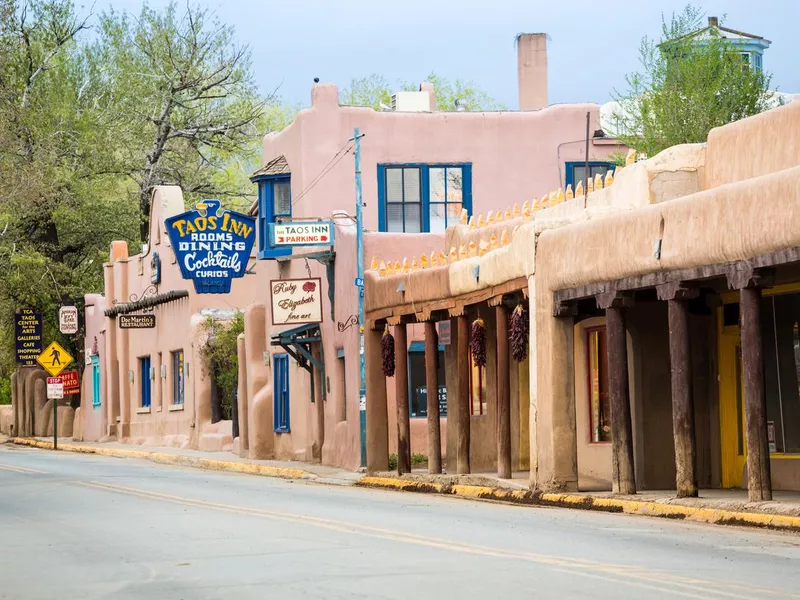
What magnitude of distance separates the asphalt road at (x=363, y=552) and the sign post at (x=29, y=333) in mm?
33898

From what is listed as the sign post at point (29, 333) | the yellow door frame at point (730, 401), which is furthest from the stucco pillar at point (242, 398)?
the yellow door frame at point (730, 401)

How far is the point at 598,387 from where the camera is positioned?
926 inches

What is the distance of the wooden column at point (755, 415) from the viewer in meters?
17.3

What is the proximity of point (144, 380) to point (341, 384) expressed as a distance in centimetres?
1901

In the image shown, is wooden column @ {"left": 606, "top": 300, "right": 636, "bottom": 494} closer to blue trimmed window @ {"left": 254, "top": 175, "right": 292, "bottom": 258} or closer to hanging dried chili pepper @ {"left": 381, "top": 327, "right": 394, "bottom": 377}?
hanging dried chili pepper @ {"left": 381, "top": 327, "right": 394, "bottom": 377}

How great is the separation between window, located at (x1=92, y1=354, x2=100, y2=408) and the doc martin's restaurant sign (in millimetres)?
18330

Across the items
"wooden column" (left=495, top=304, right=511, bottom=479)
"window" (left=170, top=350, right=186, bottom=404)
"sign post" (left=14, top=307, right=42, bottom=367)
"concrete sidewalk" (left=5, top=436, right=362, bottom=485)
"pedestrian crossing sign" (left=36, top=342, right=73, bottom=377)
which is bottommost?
"concrete sidewalk" (left=5, top=436, right=362, bottom=485)

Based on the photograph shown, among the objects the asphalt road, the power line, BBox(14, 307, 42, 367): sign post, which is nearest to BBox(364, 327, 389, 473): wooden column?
the asphalt road

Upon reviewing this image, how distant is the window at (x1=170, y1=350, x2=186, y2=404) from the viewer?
46.1 meters

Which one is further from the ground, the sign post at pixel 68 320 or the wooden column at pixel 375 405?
the sign post at pixel 68 320

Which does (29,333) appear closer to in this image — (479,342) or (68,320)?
(68,320)

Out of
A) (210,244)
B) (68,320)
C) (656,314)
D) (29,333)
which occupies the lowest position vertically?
(656,314)

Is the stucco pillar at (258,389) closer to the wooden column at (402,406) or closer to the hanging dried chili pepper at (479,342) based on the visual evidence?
the wooden column at (402,406)

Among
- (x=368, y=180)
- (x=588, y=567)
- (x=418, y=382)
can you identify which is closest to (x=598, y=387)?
(x=418, y=382)
